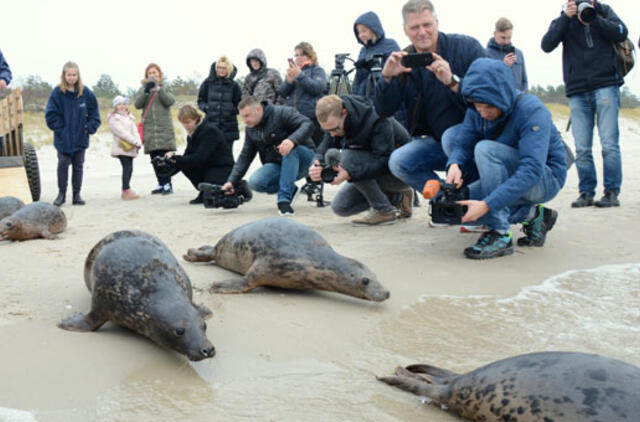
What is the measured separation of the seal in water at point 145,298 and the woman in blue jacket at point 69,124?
19.2ft

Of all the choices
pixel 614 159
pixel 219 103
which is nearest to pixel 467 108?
pixel 614 159

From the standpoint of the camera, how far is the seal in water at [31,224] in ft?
18.0

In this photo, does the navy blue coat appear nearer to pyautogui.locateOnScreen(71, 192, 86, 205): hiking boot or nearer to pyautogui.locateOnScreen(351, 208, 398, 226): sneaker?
pyautogui.locateOnScreen(351, 208, 398, 226): sneaker

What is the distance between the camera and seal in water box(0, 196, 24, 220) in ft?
20.6

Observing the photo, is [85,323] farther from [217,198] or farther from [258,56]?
[258,56]

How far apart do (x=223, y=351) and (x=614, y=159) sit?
214 inches

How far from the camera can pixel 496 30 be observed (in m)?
7.95

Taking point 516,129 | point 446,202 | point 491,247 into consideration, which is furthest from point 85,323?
point 516,129

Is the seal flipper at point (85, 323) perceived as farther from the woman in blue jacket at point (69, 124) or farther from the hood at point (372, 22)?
the woman in blue jacket at point (69, 124)

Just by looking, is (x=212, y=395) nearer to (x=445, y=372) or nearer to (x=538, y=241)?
(x=445, y=372)

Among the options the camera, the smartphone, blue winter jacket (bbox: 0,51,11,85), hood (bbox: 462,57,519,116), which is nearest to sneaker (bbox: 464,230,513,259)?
hood (bbox: 462,57,519,116)

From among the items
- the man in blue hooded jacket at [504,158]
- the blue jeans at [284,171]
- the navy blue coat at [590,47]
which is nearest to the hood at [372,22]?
the blue jeans at [284,171]

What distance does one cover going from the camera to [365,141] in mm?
6082

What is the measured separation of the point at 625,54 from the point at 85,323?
6182 mm
